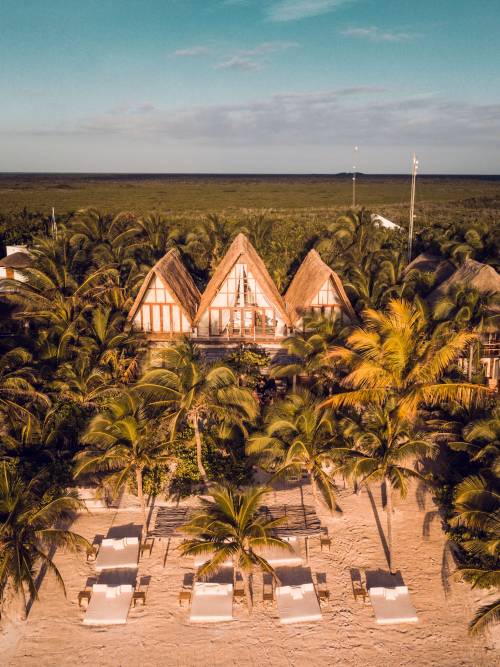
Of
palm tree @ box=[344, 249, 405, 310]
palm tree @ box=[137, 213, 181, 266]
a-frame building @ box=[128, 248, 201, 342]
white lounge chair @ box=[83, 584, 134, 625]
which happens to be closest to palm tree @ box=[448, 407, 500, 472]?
white lounge chair @ box=[83, 584, 134, 625]

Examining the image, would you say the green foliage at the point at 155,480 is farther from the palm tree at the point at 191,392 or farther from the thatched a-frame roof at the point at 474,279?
the thatched a-frame roof at the point at 474,279

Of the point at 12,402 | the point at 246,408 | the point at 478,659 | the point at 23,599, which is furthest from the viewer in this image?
the point at 12,402

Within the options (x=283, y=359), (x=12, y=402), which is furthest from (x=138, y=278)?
(x=12, y=402)

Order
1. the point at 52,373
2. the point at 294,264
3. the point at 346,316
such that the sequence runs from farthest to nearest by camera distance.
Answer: the point at 294,264 < the point at 346,316 < the point at 52,373

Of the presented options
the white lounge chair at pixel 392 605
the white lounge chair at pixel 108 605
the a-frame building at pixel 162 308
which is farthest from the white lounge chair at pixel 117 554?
the a-frame building at pixel 162 308

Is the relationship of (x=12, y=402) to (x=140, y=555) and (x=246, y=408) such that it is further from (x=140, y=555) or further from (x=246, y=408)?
(x=246, y=408)
